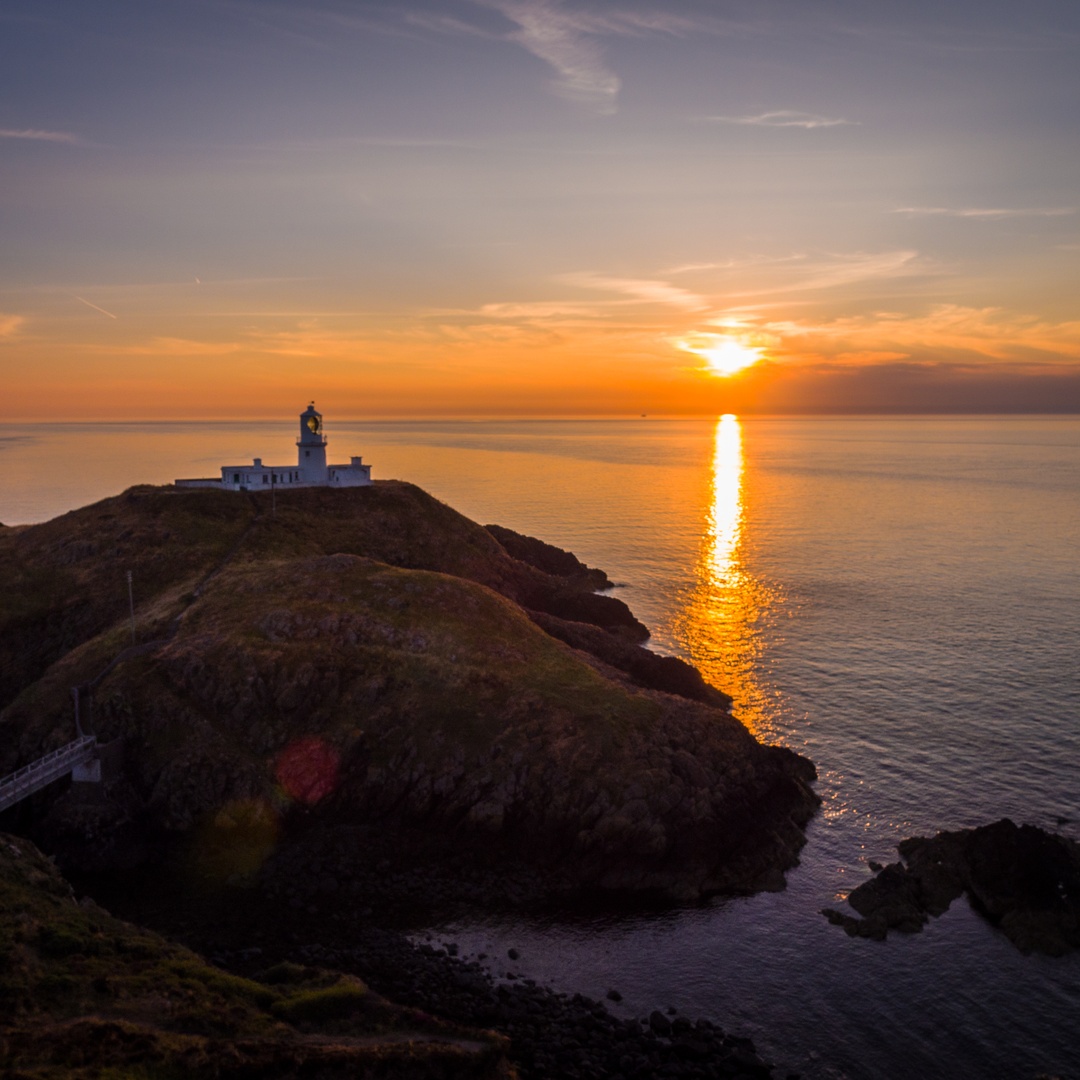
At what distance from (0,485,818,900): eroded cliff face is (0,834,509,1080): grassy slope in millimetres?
15361

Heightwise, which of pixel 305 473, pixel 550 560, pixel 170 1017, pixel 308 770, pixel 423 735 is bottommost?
pixel 170 1017

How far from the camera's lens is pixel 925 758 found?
5841 centimetres

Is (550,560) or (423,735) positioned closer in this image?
(423,735)

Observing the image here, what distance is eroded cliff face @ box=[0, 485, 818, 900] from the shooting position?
48.5 meters

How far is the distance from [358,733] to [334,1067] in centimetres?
2732

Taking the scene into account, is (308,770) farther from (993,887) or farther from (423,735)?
(993,887)

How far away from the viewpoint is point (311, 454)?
100 metres

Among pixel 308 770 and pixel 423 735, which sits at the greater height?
pixel 423 735

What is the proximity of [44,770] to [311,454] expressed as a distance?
187 feet

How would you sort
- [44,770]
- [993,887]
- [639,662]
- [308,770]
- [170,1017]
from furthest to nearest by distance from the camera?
1. [639,662]
2. [308,770]
3. [44,770]
4. [993,887]
5. [170,1017]

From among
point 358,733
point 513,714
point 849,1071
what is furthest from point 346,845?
point 849,1071

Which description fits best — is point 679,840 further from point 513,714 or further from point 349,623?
point 349,623

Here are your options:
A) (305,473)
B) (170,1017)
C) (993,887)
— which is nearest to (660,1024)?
(170,1017)

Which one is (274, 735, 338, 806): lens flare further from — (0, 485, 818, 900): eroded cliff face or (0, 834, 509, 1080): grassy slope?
(0, 834, 509, 1080): grassy slope
